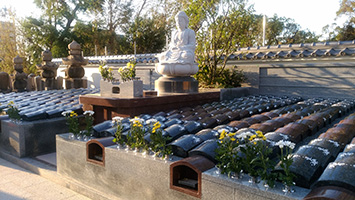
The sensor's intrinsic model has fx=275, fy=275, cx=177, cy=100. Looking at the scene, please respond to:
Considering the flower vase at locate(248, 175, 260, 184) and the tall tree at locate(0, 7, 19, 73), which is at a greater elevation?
the tall tree at locate(0, 7, 19, 73)

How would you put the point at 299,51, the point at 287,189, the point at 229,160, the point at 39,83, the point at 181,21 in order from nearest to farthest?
1. the point at 287,189
2. the point at 229,160
3. the point at 181,21
4. the point at 299,51
5. the point at 39,83

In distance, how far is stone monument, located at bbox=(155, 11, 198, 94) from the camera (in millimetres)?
7711

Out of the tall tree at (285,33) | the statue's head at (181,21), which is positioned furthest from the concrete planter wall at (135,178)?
the tall tree at (285,33)

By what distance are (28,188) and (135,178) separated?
7.34ft

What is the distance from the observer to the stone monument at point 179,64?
7.71 m

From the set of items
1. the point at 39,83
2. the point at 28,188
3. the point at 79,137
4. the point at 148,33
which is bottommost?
the point at 28,188

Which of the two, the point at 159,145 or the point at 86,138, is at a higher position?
the point at 159,145

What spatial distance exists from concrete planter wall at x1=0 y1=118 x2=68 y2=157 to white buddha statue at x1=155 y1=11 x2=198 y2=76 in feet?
10.2

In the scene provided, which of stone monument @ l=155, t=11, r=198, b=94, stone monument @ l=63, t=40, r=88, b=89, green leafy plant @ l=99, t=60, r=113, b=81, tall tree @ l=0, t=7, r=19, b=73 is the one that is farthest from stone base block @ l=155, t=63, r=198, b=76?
tall tree @ l=0, t=7, r=19, b=73

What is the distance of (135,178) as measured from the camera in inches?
143

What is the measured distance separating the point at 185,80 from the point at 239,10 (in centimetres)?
434

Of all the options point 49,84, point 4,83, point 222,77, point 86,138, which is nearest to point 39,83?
point 49,84

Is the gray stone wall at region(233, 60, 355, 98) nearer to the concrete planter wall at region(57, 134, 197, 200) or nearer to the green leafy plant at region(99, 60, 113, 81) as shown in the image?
the green leafy plant at region(99, 60, 113, 81)

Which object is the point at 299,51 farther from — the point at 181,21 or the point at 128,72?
the point at 128,72
